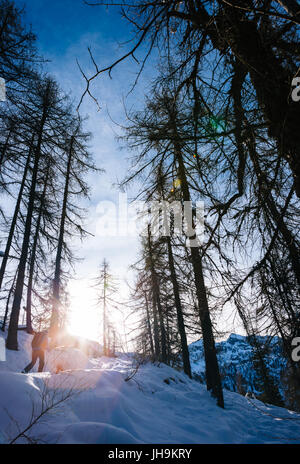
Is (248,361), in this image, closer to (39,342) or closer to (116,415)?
(116,415)

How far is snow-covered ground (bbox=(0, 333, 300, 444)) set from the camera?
1.96m

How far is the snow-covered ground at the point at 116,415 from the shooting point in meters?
1.96

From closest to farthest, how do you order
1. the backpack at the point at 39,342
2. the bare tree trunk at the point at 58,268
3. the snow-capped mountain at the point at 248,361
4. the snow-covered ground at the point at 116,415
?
the snow-covered ground at the point at 116,415, the snow-capped mountain at the point at 248,361, the backpack at the point at 39,342, the bare tree trunk at the point at 58,268

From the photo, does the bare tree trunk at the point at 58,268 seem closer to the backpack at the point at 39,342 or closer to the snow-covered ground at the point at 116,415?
the backpack at the point at 39,342

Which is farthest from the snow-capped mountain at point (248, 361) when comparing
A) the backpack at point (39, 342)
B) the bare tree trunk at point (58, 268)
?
the bare tree trunk at point (58, 268)

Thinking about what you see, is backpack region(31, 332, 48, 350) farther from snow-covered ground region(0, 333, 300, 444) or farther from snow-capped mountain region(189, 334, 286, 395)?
snow-capped mountain region(189, 334, 286, 395)

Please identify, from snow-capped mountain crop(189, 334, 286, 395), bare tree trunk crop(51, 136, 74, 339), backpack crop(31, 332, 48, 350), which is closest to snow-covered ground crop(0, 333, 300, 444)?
snow-capped mountain crop(189, 334, 286, 395)

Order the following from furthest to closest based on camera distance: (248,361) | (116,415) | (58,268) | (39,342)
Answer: (58,268), (39,342), (248,361), (116,415)

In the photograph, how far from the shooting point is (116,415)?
2619mm

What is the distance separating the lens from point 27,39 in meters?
4.22

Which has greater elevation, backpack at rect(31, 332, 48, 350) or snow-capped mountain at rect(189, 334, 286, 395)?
backpack at rect(31, 332, 48, 350)

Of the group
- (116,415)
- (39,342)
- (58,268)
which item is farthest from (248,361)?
(58,268)

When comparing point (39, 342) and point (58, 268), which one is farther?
point (58, 268)
